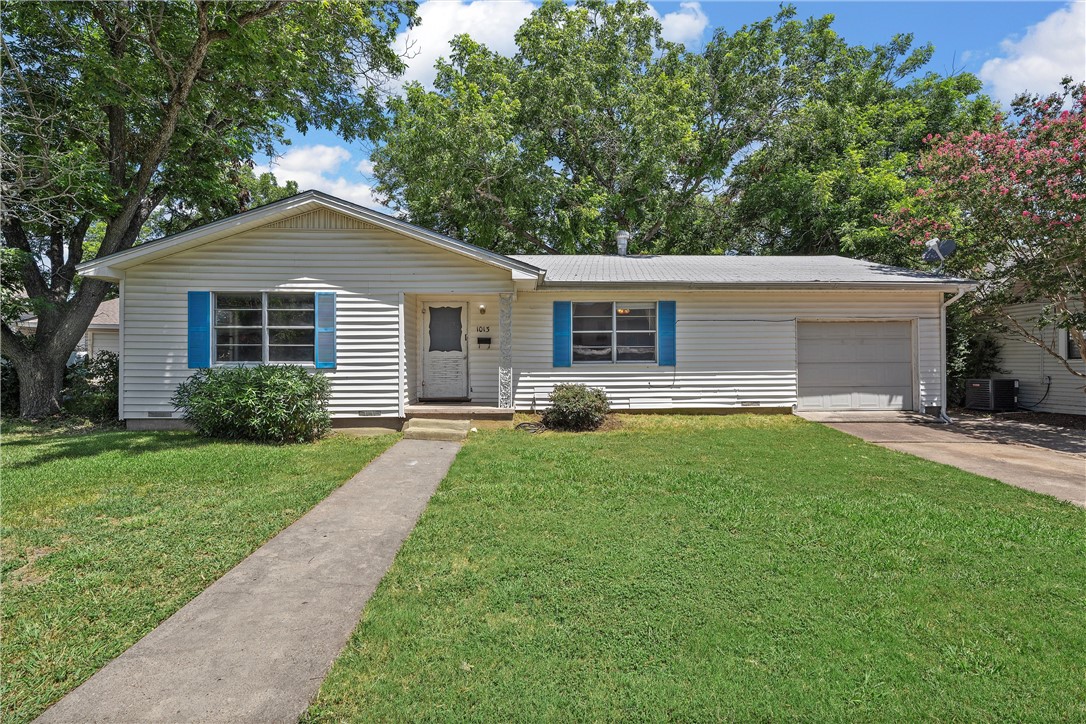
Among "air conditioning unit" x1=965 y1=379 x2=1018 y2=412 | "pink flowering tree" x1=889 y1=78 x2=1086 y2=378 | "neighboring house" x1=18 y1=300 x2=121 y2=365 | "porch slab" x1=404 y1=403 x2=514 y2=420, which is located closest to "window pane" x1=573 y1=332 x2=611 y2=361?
"porch slab" x1=404 y1=403 x2=514 y2=420

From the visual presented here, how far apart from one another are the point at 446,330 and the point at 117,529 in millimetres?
7184

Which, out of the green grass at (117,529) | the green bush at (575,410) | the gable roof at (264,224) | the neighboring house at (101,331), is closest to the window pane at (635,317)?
the green bush at (575,410)

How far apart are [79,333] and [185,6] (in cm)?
729

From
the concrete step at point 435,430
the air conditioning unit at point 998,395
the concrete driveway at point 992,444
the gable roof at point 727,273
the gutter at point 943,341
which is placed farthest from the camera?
the air conditioning unit at point 998,395

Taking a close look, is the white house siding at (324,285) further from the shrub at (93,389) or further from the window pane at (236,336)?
the shrub at (93,389)

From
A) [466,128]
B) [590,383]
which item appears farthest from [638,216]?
[590,383]

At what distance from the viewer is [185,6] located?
1017 cm

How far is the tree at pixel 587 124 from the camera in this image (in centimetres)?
1689

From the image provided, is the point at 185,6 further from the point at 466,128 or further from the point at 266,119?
the point at 466,128

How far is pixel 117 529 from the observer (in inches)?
169

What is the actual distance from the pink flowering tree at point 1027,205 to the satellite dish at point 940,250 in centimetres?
20

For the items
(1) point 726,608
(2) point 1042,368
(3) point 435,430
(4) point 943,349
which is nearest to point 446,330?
(3) point 435,430

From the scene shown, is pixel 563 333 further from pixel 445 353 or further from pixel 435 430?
pixel 435 430

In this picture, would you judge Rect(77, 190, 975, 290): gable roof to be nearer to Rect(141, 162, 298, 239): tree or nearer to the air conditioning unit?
the air conditioning unit
